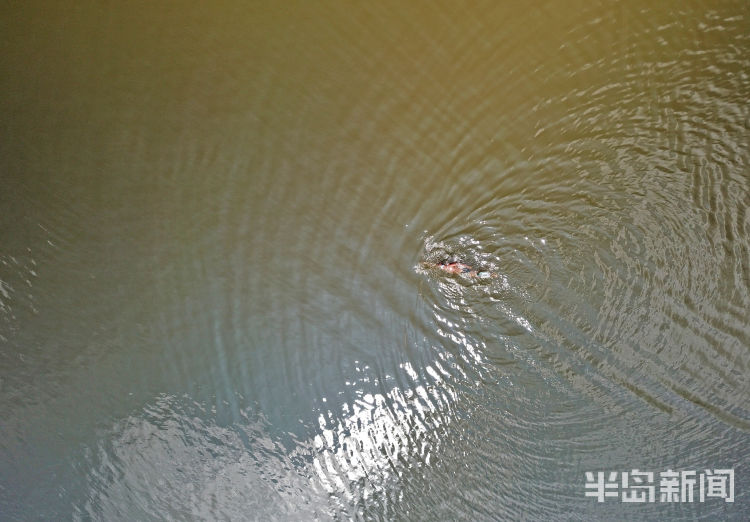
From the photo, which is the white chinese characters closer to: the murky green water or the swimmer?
the murky green water

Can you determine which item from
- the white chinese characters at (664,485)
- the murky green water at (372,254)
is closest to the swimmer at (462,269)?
the murky green water at (372,254)

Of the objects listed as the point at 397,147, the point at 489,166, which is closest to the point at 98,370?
the point at 397,147

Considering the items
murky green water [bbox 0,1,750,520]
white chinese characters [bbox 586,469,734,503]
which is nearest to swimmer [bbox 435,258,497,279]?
murky green water [bbox 0,1,750,520]

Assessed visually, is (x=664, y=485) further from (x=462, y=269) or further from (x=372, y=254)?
(x=372, y=254)

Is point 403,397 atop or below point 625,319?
below

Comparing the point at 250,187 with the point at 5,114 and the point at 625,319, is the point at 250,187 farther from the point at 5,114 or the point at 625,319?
the point at 625,319

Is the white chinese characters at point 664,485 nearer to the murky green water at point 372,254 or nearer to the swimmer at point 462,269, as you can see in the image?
the murky green water at point 372,254
